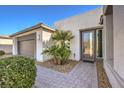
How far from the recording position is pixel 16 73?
344 cm

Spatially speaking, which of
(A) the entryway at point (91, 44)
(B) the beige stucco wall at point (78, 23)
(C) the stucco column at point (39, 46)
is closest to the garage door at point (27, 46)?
(C) the stucco column at point (39, 46)

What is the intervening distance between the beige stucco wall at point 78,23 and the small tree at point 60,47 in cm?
58

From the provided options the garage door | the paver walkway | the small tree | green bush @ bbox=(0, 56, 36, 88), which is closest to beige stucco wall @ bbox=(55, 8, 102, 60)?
the small tree

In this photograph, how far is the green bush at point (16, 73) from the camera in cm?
324

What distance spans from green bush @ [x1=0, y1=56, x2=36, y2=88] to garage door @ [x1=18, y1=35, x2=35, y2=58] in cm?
952

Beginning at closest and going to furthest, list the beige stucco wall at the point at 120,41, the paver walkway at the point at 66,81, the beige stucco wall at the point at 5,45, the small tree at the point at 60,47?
the beige stucco wall at the point at 120,41
the paver walkway at the point at 66,81
the small tree at the point at 60,47
the beige stucco wall at the point at 5,45

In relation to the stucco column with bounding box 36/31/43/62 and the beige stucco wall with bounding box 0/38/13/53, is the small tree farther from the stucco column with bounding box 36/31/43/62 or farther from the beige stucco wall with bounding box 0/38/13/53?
the beige stucco wall with bounding box 0/38/13/53

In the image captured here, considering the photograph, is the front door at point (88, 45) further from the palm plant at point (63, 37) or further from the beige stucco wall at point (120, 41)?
the beige stucco wall at point (120, 41)

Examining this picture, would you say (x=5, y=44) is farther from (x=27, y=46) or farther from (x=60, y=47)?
(x=60, y=47)

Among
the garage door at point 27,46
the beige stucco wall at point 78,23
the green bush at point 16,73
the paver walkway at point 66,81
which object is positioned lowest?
the paver walkway at point 66,81

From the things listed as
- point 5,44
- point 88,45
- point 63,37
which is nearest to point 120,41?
point 88,45

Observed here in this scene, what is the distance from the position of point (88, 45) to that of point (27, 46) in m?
7.83

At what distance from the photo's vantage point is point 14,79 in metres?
3.41
